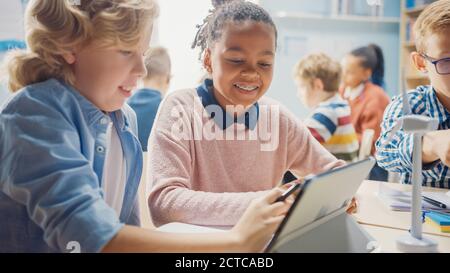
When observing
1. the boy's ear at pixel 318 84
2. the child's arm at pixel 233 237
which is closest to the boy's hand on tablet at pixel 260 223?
Result: the child's arm at pixel 233 237

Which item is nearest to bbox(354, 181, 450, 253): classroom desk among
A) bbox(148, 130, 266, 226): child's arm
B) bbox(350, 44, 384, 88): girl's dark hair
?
bbox(148, 130, 266, 226): child's arm

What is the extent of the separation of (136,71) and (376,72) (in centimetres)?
251

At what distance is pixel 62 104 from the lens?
1.98 ft

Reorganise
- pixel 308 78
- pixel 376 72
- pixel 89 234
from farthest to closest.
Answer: pixel 376 72 → pixel 308 78 → pixel 89 234

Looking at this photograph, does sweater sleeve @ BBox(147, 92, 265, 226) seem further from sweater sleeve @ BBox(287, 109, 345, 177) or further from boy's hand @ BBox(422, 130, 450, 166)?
boy's hand @ BBox(422, 130, 450, 166)

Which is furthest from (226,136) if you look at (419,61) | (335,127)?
(335,127)

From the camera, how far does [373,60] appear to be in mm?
2984

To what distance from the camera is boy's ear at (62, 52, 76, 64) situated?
25.3 inches

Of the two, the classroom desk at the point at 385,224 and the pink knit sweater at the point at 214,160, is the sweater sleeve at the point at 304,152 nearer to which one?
the pink knit sweater at the point at 214,160

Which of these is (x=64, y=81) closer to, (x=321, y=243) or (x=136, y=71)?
(x=136, y=71)

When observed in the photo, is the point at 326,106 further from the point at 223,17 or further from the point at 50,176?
the point at 50,176

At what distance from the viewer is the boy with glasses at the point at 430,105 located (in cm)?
99
